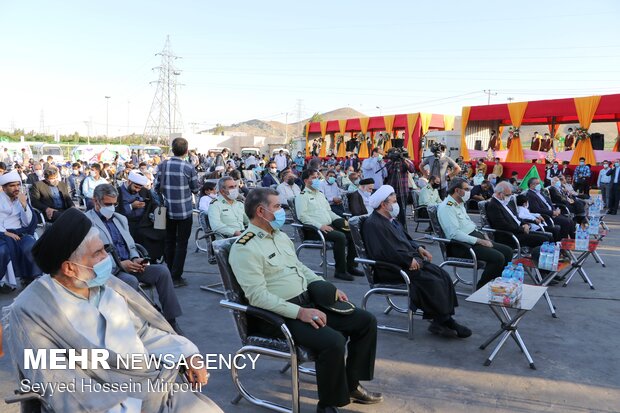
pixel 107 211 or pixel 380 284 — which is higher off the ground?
pixel 107 211

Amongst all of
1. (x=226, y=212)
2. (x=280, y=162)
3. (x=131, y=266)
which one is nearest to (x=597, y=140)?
(x=280, y=162)

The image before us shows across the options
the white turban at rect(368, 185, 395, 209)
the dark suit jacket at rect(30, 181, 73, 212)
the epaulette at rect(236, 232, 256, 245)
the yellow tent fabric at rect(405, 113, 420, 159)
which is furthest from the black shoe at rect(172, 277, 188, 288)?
the yellow tent fabric at rect(405, 113, 420, 159)

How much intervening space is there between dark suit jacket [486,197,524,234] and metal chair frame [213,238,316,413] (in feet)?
14.1

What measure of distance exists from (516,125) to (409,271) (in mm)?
16350

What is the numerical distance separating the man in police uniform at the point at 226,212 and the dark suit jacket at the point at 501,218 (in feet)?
10.7

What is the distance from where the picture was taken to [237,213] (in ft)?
20.7

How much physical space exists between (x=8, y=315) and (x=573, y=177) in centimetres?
1682

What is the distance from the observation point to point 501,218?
257 inches

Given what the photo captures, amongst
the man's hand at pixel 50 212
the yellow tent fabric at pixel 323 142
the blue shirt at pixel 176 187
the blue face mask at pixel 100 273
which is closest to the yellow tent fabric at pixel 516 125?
the blue shirt at pixel 176 187

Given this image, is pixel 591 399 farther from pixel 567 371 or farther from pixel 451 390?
pixel 451 390

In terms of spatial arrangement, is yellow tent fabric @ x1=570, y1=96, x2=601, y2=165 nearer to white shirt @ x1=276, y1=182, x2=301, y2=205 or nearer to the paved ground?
white shirt @ x1=276, y1=182, x2=301, y2=205

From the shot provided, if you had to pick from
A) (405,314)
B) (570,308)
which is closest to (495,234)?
(570,308)

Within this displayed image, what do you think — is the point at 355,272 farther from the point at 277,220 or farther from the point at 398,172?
the point at 277,220

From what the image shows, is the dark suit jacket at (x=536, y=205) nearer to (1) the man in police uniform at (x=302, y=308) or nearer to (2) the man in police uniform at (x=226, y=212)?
(2) the man in police uniform at (x=226, y=212)
